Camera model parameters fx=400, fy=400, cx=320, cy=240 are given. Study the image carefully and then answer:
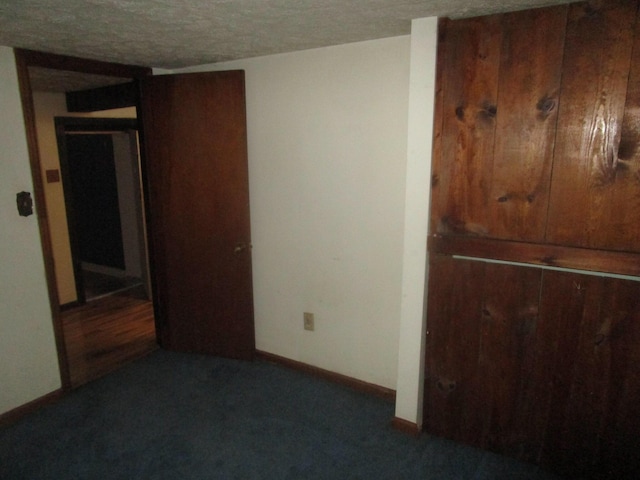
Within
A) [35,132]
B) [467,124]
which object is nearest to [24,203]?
[35,132]

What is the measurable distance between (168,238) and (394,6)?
224 centimetres

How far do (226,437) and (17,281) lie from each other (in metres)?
1.55

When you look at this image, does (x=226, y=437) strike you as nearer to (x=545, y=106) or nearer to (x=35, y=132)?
(x=35, y=132)

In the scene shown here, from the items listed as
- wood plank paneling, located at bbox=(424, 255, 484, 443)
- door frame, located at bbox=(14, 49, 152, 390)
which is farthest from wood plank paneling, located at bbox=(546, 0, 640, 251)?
door frame, located at bbox=(14, 49, 152, 390)

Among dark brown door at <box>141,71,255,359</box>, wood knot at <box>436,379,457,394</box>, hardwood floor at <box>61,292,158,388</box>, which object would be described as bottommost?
hardwood floor at <box>61,292,158,388</box>

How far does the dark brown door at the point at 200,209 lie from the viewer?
2.75 meters

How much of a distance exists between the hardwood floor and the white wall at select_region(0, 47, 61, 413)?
0.37 m

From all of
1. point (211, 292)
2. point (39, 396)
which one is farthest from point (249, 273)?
point (39, 396)

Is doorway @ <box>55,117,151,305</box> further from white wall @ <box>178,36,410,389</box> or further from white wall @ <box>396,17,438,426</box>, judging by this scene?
white wall @ <box>396,17,438,426</box>

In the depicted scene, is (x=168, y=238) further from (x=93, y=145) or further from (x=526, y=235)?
(x=93, y=145)

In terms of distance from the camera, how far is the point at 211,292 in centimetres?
303

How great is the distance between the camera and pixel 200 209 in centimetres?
292

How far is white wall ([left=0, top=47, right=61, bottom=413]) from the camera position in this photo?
2275 millimetres

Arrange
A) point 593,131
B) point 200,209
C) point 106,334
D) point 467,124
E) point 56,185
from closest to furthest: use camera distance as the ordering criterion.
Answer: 1. point 593,131
2. point 467,124
3. point 200,209
4. point 106,334
5. point 56,185
